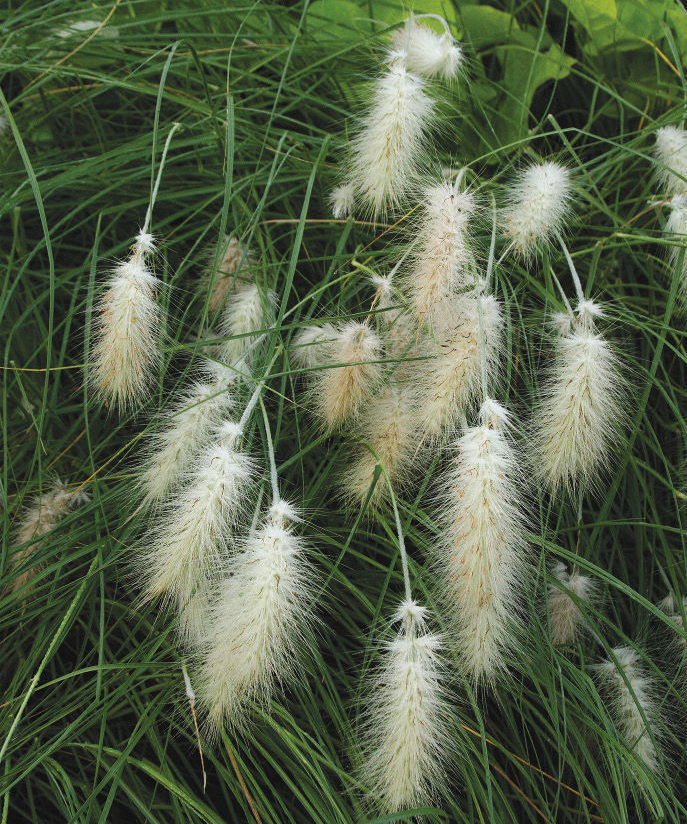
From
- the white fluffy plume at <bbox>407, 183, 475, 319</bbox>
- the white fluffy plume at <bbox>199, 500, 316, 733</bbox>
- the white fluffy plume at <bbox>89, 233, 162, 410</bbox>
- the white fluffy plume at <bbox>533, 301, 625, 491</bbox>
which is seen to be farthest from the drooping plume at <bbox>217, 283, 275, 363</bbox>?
the white fluffy plume at <bbox>533, 301, 625, 491</bbox>

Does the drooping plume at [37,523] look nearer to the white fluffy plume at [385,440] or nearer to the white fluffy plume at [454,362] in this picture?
the white fluffy plume at [385,440]

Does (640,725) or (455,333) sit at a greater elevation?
(455,333)

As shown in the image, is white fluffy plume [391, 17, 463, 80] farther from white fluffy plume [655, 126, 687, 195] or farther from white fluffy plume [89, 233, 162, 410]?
white fluffy plume [89, 233, 162, 410]

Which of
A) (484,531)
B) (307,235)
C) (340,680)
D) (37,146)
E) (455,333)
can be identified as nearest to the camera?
(484,531)

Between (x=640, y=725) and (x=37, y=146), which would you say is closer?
(x=640, y=725)

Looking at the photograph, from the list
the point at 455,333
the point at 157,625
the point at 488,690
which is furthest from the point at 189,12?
the point at 488,690

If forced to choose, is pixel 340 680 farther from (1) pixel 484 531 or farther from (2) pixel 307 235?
(2) pixel 307 235

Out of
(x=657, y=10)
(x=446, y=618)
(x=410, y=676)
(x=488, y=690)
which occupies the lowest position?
(x=488, y=690)

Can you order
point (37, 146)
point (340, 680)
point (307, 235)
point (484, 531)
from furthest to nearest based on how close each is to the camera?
point (37, 146)
point (307, 235)
point (340, 680)
point (484, 531)
